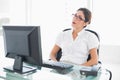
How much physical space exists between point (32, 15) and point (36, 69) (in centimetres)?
276

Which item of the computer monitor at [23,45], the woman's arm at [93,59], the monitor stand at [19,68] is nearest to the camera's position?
the computer monitor at [23,45]

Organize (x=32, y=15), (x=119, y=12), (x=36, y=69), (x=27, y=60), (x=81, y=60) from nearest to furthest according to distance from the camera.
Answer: (x=27, y=60) < (x=36, y=69) < (x=81, y=60) < (x=119, y=12) < (x=32, y=15)

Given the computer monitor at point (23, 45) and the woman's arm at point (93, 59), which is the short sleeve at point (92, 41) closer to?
the woman's arm at point (93, 59)

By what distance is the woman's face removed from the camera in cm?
228

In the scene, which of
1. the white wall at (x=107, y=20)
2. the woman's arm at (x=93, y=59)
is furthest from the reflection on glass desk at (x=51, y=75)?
the white wall at (x=107, y=20)

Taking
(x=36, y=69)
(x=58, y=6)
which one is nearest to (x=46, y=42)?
(x=58, y=6)

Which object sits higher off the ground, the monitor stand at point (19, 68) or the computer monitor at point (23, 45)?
the computer monitor at point (23, 45)

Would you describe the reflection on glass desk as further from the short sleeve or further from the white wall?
the white wall

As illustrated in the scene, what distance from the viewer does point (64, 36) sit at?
241 cm

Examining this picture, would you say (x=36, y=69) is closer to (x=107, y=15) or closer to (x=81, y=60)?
(x=81, y=60)

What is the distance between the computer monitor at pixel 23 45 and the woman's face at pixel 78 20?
745 mm

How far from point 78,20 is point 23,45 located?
854mm

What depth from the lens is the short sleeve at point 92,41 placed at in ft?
7.38

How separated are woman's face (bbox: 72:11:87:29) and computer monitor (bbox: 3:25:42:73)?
75 centimetres
